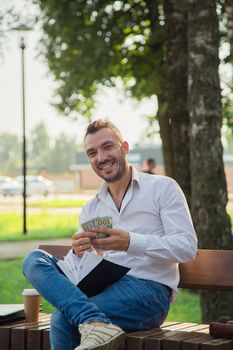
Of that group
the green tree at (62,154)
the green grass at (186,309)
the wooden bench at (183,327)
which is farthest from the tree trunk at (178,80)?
the green tree at (62,154)

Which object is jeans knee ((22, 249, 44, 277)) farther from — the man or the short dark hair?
the short dark hair

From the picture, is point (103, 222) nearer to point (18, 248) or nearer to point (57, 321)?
point (57, 321)

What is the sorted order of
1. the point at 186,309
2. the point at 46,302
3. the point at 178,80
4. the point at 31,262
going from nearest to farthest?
the point at 31,262 < the point at 46,302 < the point at 186,309 < the point at 178,80

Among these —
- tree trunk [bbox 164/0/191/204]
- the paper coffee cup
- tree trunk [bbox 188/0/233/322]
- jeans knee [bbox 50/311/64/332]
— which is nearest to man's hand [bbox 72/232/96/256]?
jeans knee [bbox 50/311/64/332]

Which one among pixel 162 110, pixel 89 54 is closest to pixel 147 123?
pixel 89 54

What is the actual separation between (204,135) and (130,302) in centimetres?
393

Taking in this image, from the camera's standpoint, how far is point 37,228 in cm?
2725

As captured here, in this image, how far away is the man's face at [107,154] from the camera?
5.26m

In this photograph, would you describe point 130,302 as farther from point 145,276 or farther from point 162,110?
point 162,110

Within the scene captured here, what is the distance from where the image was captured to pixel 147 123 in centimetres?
2356

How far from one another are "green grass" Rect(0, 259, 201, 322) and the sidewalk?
307 centimetres

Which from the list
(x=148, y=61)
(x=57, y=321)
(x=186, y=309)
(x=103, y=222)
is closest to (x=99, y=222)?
(x=103, y=222)

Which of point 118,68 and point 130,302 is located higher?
point 118,68

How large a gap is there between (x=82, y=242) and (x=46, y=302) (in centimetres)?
548
